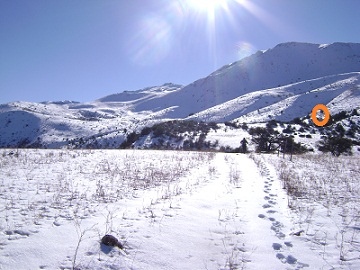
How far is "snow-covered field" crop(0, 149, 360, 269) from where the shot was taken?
4676mm

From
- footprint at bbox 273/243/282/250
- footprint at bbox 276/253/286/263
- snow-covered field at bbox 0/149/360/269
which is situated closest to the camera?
snow-covered field at bbox 0/149/360/269

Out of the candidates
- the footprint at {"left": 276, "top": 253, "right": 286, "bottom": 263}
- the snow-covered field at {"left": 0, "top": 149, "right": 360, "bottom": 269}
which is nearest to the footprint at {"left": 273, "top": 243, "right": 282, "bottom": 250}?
the snow-covered field at {"left": 0, "top": 149, "right": 360, "bottom": 269}

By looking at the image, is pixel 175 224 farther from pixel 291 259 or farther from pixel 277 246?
pixel 291 259

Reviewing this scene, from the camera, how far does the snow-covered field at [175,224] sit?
15.3ft

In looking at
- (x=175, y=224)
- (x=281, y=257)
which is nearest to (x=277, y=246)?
(x=281, y=257)

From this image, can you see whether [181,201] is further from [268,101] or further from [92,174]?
[268,101]

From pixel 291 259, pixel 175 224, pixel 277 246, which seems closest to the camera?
pixel 291 259

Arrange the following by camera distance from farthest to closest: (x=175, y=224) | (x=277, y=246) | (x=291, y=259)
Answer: (x=175, y=224) → (x=277, y=246) → (x=291, y=259)

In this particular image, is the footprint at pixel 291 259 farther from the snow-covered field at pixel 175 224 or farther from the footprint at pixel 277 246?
the footprint at pixel 277 246

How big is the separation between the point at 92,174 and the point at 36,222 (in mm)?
6323

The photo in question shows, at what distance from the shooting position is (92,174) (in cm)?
1225

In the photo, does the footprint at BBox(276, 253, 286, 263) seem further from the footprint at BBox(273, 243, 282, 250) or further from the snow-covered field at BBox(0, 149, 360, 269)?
Answer: the footprint at BBox(273, 243, 282, 250)

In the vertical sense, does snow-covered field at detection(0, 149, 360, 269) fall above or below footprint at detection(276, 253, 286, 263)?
above

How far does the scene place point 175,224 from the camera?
20.8 feet
